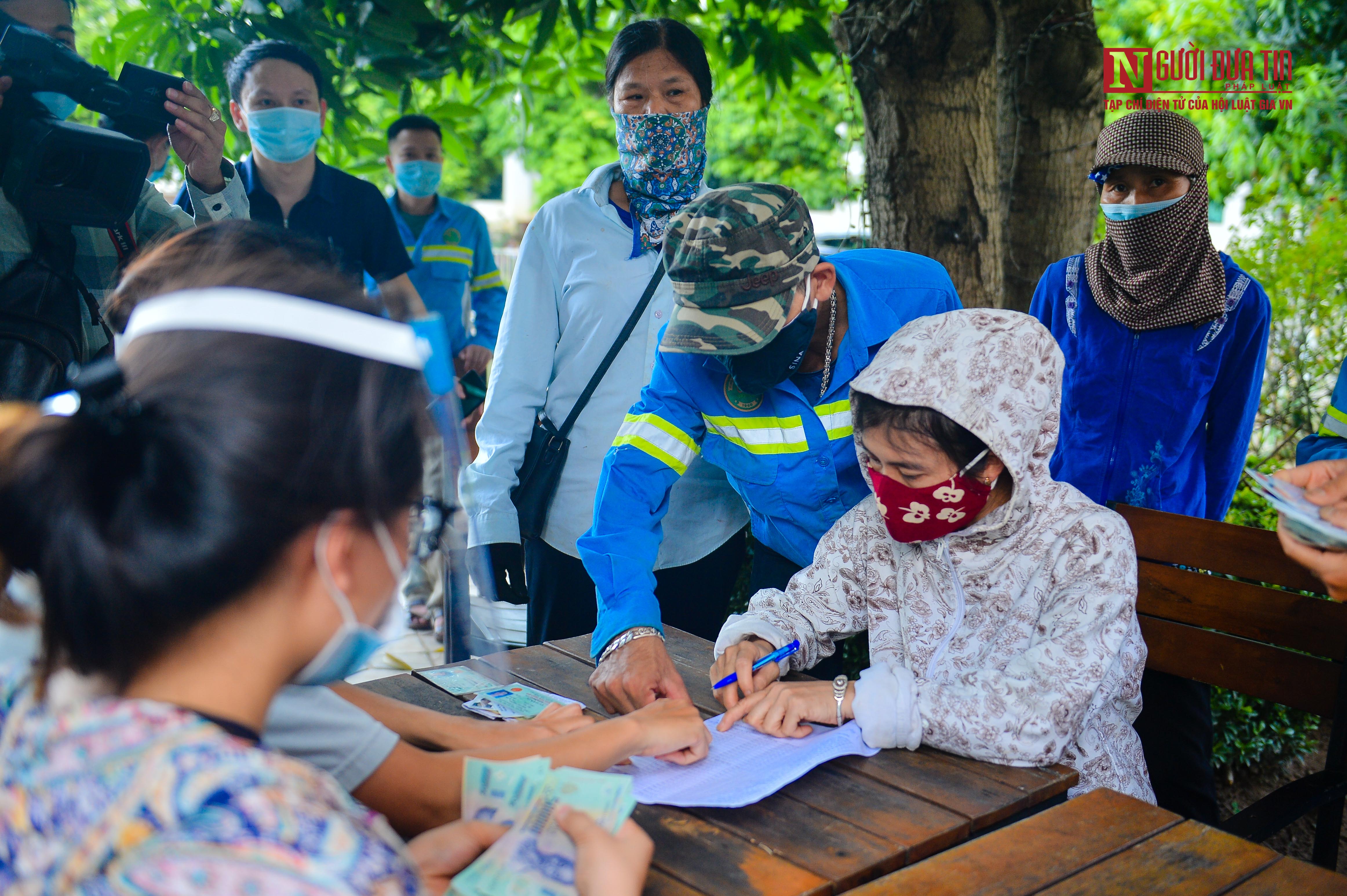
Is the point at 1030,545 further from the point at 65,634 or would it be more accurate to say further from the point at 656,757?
the point at 65,634

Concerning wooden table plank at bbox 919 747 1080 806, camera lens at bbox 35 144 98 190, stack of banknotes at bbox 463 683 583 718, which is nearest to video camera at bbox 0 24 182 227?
camera lens at bbox 35 144 98 190

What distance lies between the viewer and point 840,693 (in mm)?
1699

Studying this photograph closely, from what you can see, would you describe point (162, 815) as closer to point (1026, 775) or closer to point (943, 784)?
point (943, 784)

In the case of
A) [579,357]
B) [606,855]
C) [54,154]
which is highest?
[54,154]

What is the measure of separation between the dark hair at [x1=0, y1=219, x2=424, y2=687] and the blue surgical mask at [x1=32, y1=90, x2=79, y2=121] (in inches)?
69.0

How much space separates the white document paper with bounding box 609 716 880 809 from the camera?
4.69 ft

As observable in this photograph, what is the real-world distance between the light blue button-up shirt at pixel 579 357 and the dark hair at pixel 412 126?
8.73 ft

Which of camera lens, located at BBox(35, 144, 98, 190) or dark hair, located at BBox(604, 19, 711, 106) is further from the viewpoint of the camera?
dark hair, located at BBox(604, 19, 711, 106)

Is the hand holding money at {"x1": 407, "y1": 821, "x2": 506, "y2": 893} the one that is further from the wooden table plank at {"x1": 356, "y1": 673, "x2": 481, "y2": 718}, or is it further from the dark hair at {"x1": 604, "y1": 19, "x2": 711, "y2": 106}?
the dark hair at {"x1": 604, "y1": 19, "x2": 711, "y2": 106}

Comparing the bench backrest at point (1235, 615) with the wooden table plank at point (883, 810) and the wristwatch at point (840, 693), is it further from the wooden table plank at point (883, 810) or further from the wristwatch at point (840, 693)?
the wooden table plank at point (883, 810)

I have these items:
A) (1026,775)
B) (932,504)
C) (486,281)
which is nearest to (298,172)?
(486,281)

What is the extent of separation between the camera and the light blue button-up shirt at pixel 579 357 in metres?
2.60

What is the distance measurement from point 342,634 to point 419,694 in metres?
0.93

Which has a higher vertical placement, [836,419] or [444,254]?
[444,254]
